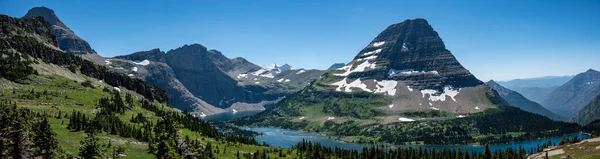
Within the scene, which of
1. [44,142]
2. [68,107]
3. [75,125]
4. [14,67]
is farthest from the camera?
[14,67]

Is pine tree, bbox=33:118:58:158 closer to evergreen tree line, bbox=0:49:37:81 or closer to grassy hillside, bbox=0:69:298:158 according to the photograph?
grassy hillside, bbox=0:69:298:158

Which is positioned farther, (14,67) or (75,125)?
(14,67)

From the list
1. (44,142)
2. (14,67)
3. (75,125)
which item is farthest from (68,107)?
(44,142)

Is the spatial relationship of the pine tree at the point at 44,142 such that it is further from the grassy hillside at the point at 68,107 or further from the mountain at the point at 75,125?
the grassy hillside at the point at 68,107

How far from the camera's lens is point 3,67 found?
563 ft

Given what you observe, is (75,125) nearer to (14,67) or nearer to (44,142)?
(44,142)

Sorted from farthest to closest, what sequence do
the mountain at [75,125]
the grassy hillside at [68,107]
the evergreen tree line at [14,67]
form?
the evergreen tree line at [14,67] < the grassy hillside at [68,107] < the mountain at [75,125]

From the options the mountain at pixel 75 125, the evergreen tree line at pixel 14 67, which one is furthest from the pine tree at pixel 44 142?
the evergreen tree line at pixel 14 67

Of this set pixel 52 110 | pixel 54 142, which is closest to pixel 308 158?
pixel 52 110

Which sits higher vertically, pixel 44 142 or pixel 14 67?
pixel 14 67

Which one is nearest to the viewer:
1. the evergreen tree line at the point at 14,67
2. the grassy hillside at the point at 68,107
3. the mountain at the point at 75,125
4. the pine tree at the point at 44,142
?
the mountain at the point at 75,125

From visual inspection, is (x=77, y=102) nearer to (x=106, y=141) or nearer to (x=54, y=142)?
(x=106, y=141)

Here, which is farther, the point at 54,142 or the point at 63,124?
the point at 63,124

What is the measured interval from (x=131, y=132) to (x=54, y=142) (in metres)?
72.4
